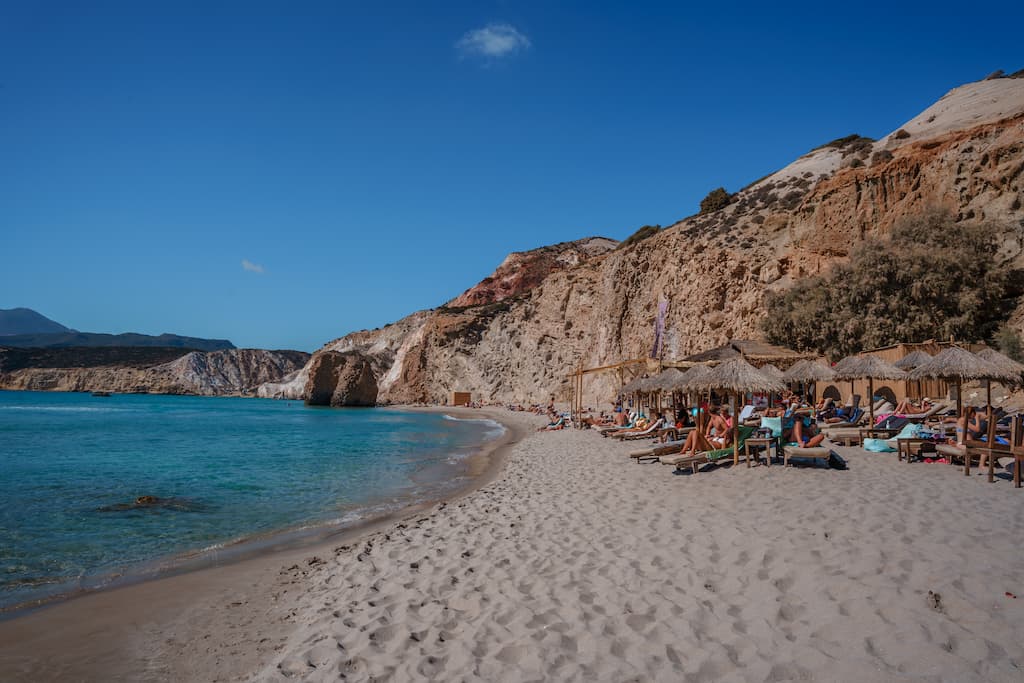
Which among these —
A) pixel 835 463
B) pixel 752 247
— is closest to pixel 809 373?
pixel 835 463

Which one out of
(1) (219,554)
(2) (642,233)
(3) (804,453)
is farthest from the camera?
(2) (642,233)

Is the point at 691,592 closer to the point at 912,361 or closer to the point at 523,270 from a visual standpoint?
the point at 912,361

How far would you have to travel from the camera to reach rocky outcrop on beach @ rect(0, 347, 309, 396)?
10681 cm

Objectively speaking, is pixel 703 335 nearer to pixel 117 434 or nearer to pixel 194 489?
pixel 194 489

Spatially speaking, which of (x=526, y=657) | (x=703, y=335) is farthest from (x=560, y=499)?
(x=703, y=335)

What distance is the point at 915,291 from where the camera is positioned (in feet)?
64.9

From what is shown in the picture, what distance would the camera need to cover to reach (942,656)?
3172 mm

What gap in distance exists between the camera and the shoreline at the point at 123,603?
4.34 m

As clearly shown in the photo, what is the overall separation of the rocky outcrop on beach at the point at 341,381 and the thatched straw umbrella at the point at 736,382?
60.2 m

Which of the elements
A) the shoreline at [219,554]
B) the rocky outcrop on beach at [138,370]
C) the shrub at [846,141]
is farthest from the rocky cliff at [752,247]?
the rocky outcrop on beach at [138,370]

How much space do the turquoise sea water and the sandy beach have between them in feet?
4.93

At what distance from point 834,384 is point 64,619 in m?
22.7

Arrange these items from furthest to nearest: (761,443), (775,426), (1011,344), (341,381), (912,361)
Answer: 1. (341,381)
2. (1011,344)
3. (912,361)
4. (775,426)
5. (761,443)

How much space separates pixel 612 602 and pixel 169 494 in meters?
10.3
